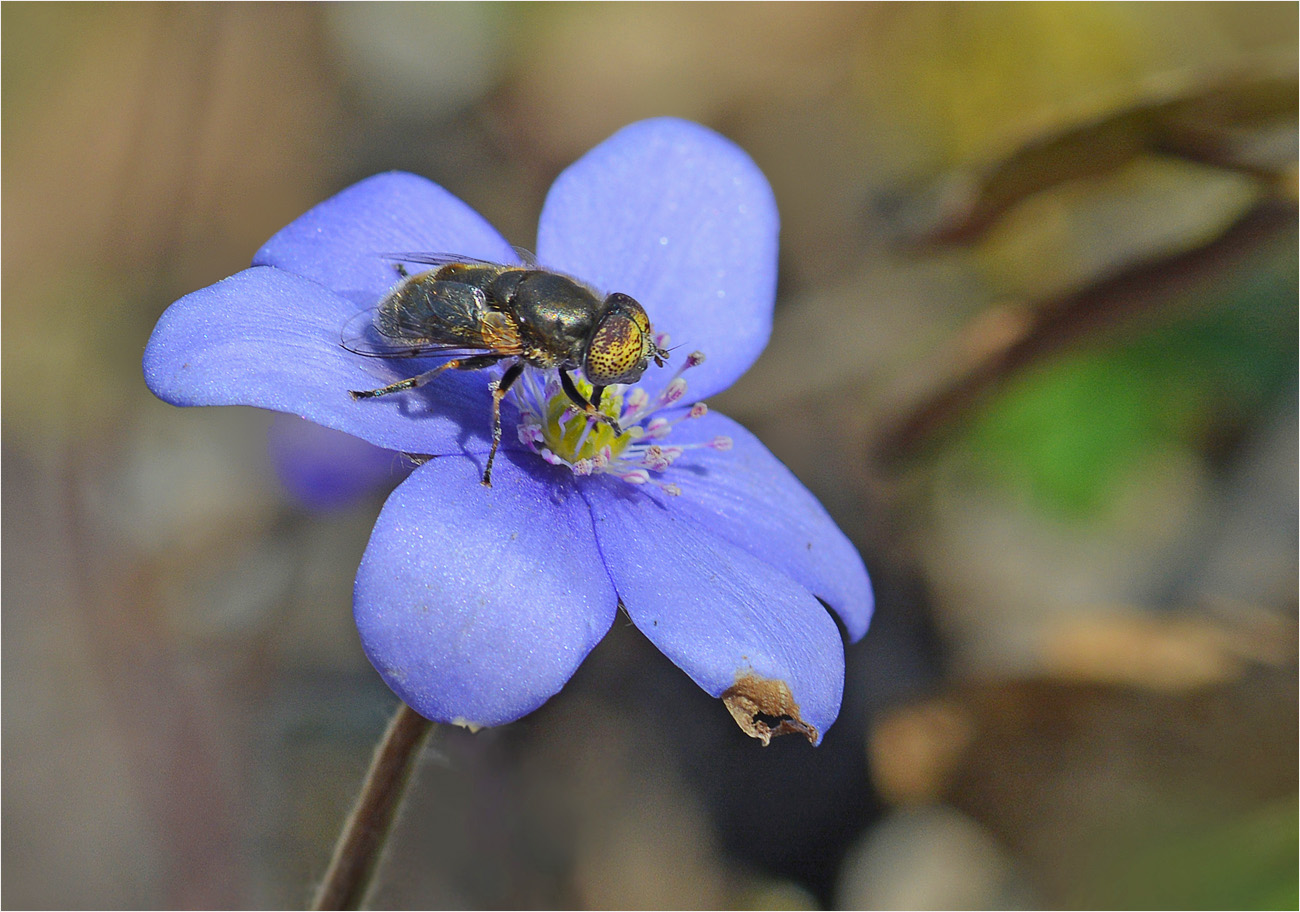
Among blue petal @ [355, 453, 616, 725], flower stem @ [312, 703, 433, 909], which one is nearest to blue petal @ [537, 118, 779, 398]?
blue petal @ [355, 453, 616, 725]

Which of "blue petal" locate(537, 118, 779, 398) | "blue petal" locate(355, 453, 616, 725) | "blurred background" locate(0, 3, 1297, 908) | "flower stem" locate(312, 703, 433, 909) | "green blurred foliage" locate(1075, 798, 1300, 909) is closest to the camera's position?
"blue petal" locate(355, 453, 616, 725)

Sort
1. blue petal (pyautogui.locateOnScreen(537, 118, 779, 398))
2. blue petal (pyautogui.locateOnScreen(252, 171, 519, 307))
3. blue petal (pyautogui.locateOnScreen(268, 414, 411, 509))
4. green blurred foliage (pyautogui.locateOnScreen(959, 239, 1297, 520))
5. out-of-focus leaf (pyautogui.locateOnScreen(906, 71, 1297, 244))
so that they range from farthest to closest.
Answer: green blurred foliage (pyautogui.locateOnScreen(959, 239, 1297, 520)) → blue petal (pyautogui.locateOnScreen(268, 414, 411, 509)) → out-of-focus leaf (pyautogui.locateOnScreen(906, 71, 1297, 244)) → blue petal (pyautogui.locateOnScreen(537, 118, 779, 398)) → blue petal (pyautogui.locateOnScreen(252, 171, 519, 307))

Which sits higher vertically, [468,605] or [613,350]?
[613,350]

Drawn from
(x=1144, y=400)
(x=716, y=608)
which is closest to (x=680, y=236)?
(x=716, y=608)

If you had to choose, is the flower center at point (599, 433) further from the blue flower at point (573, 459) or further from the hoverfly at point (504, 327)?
the hoverfly at point (504, 327)

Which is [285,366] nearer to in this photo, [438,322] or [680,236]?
[438,322]

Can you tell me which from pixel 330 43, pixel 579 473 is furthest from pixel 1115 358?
pixel 330 43

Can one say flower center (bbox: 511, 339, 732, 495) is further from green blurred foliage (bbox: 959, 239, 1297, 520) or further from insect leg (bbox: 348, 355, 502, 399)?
green blurred foliage (bbox: 959, 239, 1297, 520)

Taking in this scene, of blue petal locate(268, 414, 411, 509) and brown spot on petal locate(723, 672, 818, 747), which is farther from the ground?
brown spot on petal locate(723, 672, 818, 747)
